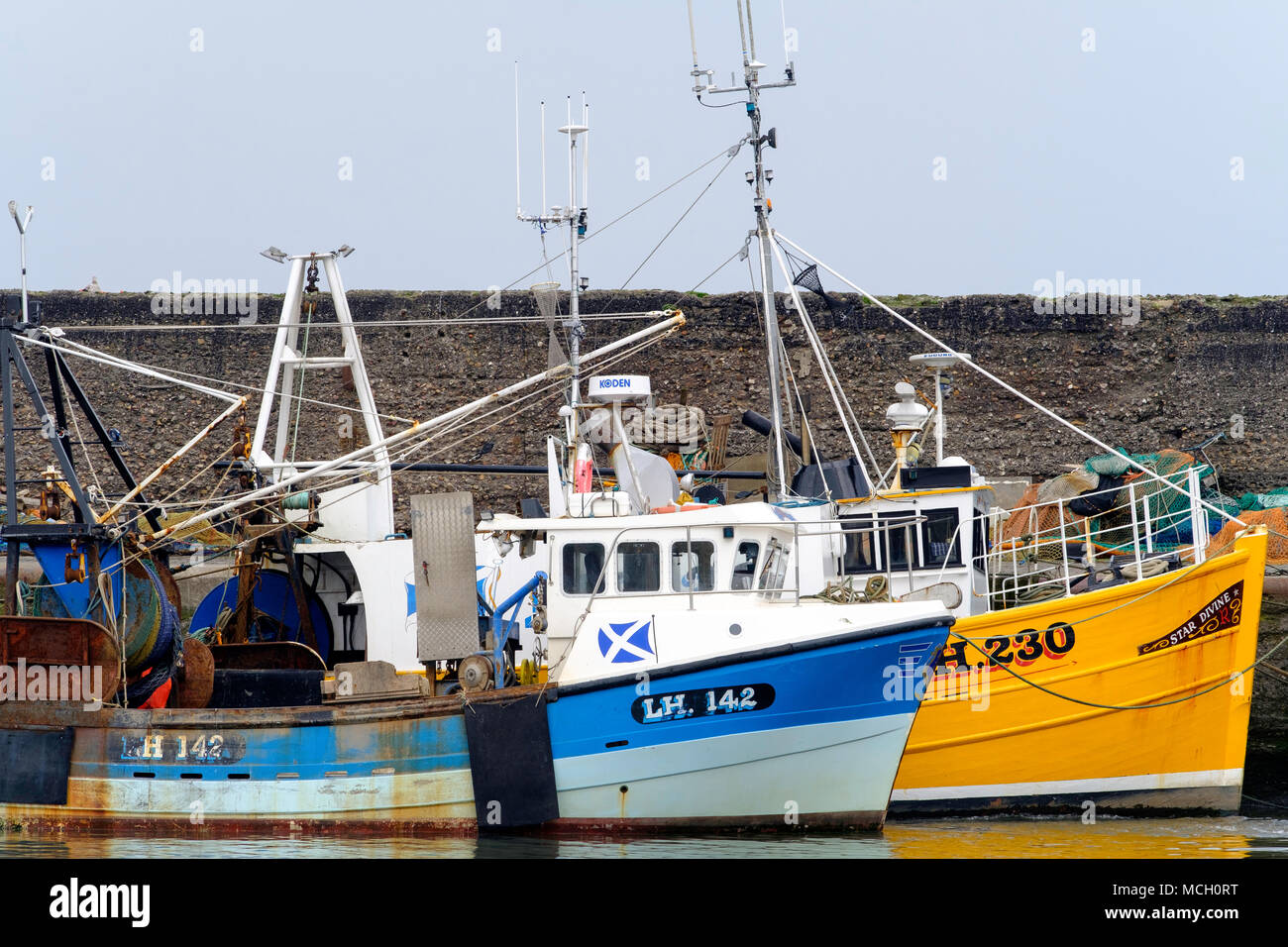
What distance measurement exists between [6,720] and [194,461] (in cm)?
1224

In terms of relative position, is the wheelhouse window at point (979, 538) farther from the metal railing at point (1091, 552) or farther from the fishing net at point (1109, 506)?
the fishing net at point (1109, 506)

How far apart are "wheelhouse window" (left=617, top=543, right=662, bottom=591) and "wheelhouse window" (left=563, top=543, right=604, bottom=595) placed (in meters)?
0.21

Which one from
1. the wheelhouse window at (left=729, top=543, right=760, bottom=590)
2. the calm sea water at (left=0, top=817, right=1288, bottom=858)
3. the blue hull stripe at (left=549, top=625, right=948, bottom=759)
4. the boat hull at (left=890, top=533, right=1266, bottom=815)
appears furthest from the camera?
the boat hull at (left=890, top=533, right=1266, bottom=815)

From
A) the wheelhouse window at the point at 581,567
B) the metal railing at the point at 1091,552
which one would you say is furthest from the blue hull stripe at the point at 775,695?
the metal railing at the point at 1091,552

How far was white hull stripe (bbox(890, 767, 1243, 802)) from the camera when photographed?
12.3 meters

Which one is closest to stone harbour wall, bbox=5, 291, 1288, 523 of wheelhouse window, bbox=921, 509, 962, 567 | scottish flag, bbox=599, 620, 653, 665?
wheelhouse window, bbox=921, 509, 962, 567

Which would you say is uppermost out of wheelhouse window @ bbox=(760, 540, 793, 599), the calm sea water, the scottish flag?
wheelhouse window @ bbox=(760, 540, 793, 599)

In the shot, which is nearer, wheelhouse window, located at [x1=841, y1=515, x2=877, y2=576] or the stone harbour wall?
wheelhouse window, located at [x1=841, y1=515, x2=877, y2=576]

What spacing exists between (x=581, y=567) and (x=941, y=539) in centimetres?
422

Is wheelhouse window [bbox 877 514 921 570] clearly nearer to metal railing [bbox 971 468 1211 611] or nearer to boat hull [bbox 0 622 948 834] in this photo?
metal railing [bbox 971 468 1211 611]

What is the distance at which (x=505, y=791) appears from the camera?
10.2m

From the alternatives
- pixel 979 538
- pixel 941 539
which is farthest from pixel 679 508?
pixel 979 538
